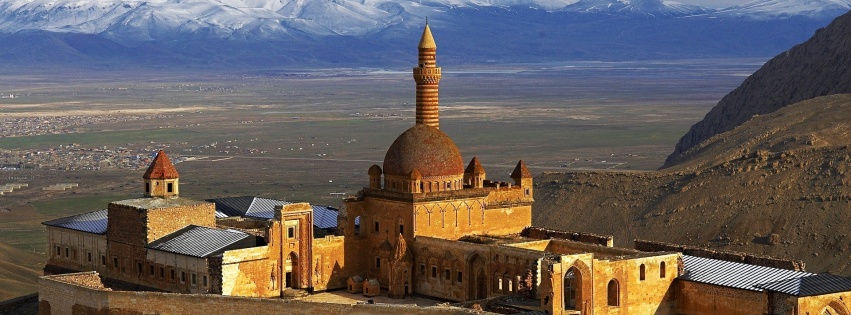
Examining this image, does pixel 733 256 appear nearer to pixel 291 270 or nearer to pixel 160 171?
pixel 291 270

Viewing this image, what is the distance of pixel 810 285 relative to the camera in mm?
52094

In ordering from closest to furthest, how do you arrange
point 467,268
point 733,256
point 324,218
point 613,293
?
point 613,293 < point 733,256 < point 467,268 < point 324,218

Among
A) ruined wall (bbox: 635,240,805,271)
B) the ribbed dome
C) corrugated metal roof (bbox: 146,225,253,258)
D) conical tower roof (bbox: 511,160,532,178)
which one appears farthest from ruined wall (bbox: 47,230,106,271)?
ruined wall (bbox: 635,240,805,271)

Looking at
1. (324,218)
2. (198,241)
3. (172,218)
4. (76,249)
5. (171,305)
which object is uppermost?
(172,218)

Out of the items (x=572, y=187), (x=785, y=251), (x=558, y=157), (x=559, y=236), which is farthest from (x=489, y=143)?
(x=559, y=236)

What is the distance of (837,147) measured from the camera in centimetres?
8444

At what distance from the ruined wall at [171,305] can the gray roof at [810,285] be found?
891 centimetres

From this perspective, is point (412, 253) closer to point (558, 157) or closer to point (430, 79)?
point (430, 79)

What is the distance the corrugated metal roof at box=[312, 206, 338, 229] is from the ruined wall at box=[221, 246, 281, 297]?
6.40 m

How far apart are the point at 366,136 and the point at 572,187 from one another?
266 feet

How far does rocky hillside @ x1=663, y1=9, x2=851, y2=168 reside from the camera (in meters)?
109

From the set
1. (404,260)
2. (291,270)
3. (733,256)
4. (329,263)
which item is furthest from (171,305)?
(733,256)

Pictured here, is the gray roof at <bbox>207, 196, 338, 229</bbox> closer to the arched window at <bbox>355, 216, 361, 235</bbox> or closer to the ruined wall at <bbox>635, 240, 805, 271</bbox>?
the arched window at <bbox>355, 216, 361, 235</bbox>

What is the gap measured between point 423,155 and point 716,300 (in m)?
12.3
